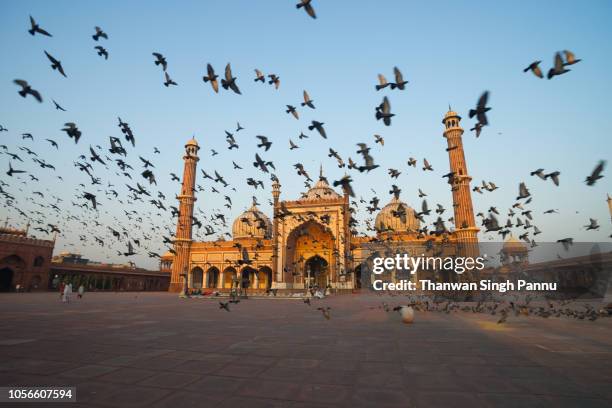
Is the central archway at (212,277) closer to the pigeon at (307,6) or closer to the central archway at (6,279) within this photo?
the central archway at (6,279)

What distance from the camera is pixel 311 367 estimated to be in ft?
14.5

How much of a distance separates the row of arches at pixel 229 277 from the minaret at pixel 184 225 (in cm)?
449

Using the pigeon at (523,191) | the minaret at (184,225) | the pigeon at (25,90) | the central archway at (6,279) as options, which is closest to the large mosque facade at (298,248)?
the minaret at (184,225)

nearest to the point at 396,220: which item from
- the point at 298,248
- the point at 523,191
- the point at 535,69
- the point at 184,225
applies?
the point at 298,248

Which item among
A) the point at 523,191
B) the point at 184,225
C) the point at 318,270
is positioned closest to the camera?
the point at 523,191

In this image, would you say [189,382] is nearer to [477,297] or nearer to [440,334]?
[440,334]

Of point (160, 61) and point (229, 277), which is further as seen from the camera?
point (229, 277)

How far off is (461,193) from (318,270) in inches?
768

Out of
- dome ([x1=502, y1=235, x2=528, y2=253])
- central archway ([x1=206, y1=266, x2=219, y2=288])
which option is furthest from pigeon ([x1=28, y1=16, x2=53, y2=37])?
dome ([x1=502, y1=235, x2=528, y2=253])

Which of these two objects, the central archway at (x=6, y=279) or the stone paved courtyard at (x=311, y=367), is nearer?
the stone paved courtyard at (x=311, y=367)

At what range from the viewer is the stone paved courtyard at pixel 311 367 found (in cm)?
327

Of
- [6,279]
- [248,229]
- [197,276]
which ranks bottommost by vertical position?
[6,279]

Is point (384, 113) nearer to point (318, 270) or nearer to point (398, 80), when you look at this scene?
point (398, 80)

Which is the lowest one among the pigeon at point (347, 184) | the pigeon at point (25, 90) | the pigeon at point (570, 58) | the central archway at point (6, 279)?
the central archway at point (6, 279)
